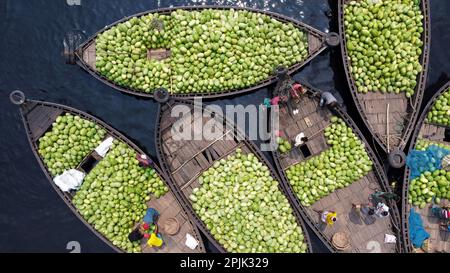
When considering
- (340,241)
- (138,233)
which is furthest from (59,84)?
(340,241)

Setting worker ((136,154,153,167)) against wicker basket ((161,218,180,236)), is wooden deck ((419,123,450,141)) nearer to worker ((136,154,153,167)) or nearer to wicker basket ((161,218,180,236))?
wicker basket ((161,218,180,236))

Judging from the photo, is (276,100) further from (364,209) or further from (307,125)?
(364,209)

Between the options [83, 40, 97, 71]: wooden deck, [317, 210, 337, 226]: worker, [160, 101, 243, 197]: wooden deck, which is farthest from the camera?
[83, 40, 97, 71]: wooden deck

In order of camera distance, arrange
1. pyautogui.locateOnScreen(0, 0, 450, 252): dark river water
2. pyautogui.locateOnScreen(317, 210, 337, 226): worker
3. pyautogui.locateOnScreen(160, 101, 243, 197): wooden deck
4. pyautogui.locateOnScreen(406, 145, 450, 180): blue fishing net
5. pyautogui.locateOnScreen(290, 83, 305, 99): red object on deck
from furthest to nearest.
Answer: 1. pyautogui.locateOnScreen(0, 0, 450, 252): dark river water
2. pyautogui.locateOnScreen(160, 101, 243, 197): wooden deck
3. pyautogui.locateOnScreen(406, 145, 450, 180): blue fishing net
4. pyautogui.locateOnScreen(290, 83, 305, 99): red object on deck
5. pyautogui.locateOnScreen(317, 210, 337, 226): worker

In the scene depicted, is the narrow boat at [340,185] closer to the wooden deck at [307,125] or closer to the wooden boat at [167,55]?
the wooden deck at [307,125]

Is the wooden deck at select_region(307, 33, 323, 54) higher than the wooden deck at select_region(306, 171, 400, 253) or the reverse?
higher

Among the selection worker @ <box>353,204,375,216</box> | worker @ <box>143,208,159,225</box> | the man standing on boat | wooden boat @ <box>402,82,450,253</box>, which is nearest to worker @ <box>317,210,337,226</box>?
worker @ <box>353,204,375,216</box>

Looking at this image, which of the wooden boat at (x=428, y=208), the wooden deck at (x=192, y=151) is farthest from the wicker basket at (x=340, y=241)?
the wooden deck at (x=192, y=151)

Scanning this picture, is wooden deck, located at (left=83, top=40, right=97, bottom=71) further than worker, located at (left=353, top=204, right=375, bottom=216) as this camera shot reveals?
Yes
